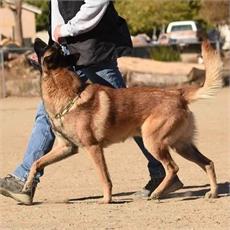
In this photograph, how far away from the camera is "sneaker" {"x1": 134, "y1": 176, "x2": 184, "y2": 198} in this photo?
7039 mm

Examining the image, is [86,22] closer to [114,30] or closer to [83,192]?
[114,30]

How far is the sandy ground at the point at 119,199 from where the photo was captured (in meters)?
5.83

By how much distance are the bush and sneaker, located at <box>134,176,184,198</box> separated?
59.7ft

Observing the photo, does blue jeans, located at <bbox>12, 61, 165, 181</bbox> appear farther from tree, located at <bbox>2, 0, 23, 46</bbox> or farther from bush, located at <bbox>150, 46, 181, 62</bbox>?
tree, located at <bbox>2, 0, 23, 46</bbox>

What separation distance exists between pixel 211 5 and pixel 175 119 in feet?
126

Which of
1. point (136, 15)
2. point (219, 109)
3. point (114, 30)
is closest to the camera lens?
point (114, 30)

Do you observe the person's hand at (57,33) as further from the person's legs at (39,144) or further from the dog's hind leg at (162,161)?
the dog's hind leg at (162,161)

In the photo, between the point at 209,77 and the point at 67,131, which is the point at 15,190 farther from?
the point at 209,77

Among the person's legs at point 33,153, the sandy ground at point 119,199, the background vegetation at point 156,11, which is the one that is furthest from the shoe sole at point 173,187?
the background vegetation at point 156,11

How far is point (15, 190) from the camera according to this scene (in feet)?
22.5

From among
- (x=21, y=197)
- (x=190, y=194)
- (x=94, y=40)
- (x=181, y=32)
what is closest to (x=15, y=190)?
(x=21, y=197)

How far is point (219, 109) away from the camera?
15664 millimetres

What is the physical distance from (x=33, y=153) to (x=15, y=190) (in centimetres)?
45

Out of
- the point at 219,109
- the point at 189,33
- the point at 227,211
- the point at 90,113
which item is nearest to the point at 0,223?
the point at 90,113
